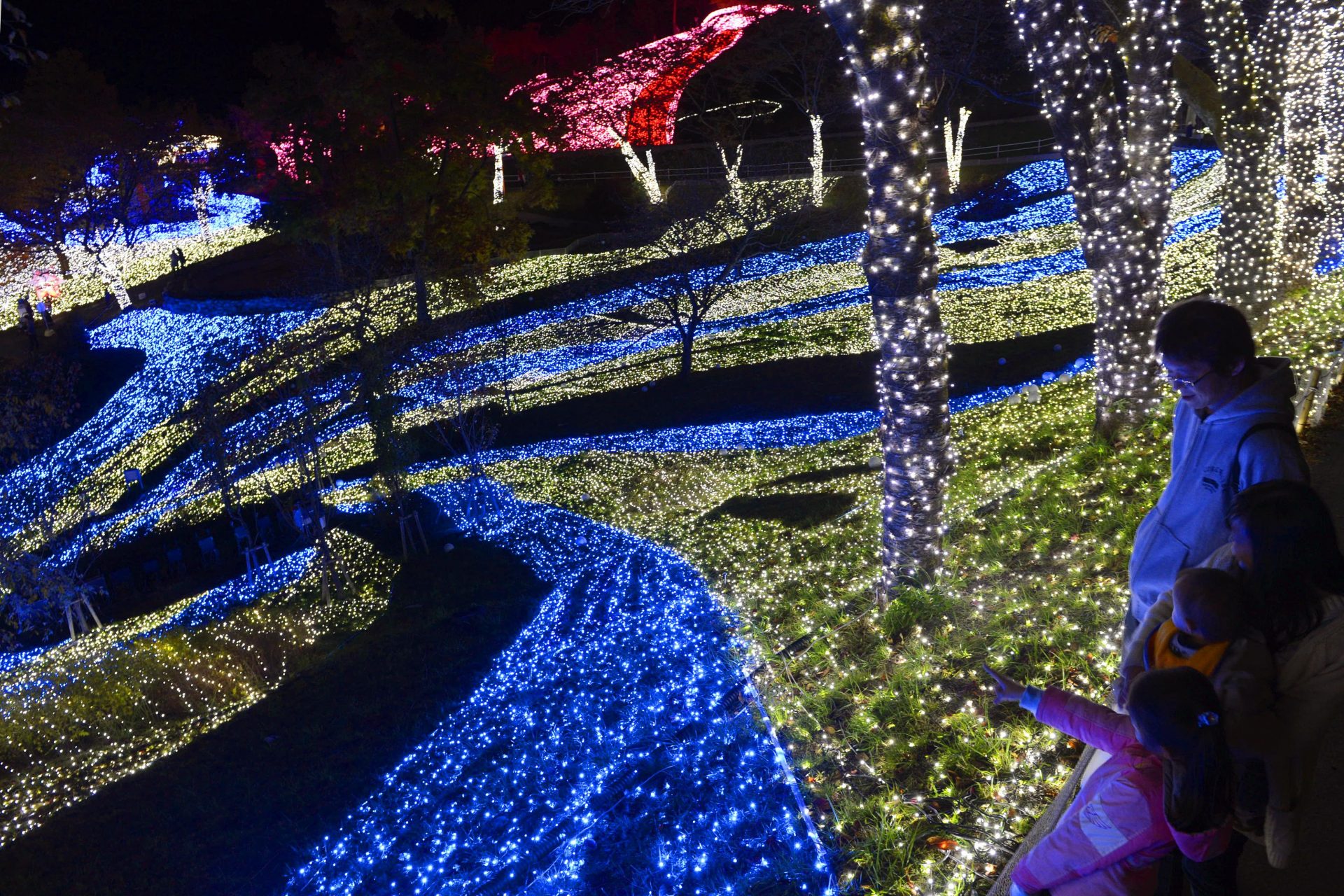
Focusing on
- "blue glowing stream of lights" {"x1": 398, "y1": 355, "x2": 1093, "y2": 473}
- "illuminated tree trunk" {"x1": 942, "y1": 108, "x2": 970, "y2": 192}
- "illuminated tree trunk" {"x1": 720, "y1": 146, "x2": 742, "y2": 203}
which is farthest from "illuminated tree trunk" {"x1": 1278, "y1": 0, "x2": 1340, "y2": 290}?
"illuminated tree trunk" {"x1": 942, "y1": 108, "x2": 970, "y2": 192}

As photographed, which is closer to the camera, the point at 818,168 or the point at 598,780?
the point at 598,780

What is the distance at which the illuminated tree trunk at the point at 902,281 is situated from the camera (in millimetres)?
4531

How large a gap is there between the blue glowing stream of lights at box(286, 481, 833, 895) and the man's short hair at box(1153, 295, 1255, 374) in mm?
2508

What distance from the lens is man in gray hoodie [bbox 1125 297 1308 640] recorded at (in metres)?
2.38

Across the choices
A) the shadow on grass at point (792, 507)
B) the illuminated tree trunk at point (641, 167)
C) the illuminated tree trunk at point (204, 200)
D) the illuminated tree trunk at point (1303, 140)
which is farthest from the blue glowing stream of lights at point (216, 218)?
the illuminated tree trunk at point (1303, 140)

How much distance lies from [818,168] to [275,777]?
22554 millimetres

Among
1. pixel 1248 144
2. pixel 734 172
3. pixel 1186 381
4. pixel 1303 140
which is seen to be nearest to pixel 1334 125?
pixel 1303 140

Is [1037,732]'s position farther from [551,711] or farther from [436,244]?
[436,244]

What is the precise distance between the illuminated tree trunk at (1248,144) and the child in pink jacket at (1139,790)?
7.95m

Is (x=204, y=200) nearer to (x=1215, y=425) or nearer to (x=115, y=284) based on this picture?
(x=115, y=284)

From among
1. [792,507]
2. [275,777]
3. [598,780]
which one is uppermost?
[598,780]

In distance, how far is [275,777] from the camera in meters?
6.66

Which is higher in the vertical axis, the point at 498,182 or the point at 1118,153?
the point at 498,182

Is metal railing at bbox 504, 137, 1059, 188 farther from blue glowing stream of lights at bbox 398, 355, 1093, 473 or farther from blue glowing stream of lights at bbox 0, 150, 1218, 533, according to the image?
blue glowing stream of lights at bbox 398, 355, 1093, 473
